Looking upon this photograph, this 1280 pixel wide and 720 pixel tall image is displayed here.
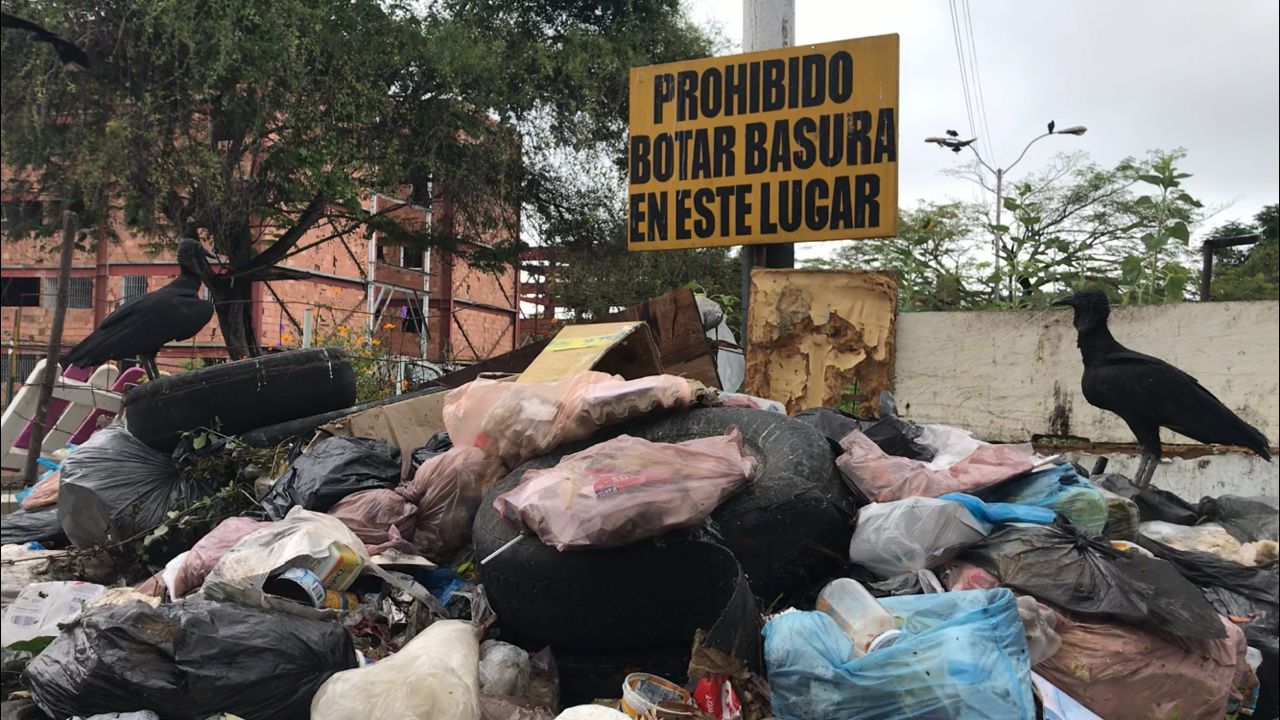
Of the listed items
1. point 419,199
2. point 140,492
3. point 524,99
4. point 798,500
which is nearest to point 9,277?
point 419,199

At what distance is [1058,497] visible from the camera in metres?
3.43

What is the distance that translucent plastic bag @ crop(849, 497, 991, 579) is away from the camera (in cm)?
300

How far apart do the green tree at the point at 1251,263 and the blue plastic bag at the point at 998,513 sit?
14526 millimetres

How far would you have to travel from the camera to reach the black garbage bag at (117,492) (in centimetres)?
388

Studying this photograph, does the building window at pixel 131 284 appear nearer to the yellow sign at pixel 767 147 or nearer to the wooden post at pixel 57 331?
the wooden post at pixel 57 331

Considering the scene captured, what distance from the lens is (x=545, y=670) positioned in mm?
2697

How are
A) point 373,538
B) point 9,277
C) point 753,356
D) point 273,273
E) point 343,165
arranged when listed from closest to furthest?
point 373,538 → point 753,356 → point 343,165 → point 273,273 → point 9,277

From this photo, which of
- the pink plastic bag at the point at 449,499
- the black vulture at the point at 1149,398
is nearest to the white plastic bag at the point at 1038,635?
the pink plastic bag at the point at 449,499

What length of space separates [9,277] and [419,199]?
465 inches

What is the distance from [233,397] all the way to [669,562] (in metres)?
2.59

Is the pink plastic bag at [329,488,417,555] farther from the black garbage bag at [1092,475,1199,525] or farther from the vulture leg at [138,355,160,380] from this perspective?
the black garbage bag at [1092,475,1199,525]

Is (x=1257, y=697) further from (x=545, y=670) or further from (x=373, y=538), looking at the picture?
(x=373, y=538)

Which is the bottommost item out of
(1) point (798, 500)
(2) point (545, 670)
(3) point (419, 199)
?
(2) point (545, 670)

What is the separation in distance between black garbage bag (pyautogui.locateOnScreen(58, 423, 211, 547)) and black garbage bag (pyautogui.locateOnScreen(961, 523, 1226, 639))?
3.25m
